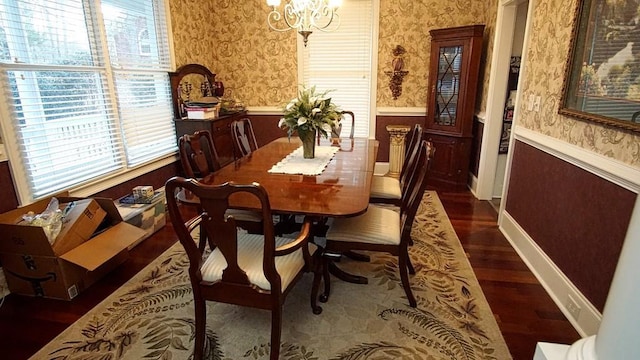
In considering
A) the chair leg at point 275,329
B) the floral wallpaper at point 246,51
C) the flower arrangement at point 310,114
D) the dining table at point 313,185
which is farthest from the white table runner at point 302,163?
the floral wallpaper at point 246,51

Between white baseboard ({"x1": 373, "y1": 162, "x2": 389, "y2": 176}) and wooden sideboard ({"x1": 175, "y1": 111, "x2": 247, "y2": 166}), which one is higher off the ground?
wooden sideboard ({"x1": 175, "y1": 111, "x2": 247, "y2": 166})

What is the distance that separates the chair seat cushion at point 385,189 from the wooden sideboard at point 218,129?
1.90 meters

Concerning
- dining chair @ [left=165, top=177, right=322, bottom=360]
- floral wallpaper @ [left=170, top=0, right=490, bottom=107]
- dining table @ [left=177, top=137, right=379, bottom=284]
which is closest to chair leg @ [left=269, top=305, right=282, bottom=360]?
dining chair @ [left=165, top=177, right=322, bottom=360]

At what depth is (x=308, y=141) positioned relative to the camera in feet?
8.89

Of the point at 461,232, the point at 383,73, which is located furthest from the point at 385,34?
the point at 461,232

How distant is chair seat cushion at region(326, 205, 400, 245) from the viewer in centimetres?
211

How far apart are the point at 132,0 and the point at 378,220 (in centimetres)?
321

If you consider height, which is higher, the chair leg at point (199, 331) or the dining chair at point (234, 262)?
the dining chair at point (234, 262)

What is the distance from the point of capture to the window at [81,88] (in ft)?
7.80

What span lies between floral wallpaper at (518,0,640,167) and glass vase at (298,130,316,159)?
1720 mm

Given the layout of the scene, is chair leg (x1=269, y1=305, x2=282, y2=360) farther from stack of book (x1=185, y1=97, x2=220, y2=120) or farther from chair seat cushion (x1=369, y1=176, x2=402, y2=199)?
stack of book (x1=185, y1=97, x2=220, y2=120)

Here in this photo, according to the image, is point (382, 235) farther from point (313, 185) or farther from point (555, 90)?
point (555, 90)

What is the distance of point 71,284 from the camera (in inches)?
89.2

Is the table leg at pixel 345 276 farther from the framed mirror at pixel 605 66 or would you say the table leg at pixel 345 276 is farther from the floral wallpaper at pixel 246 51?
the floral wallpaper at pixel 246 51
